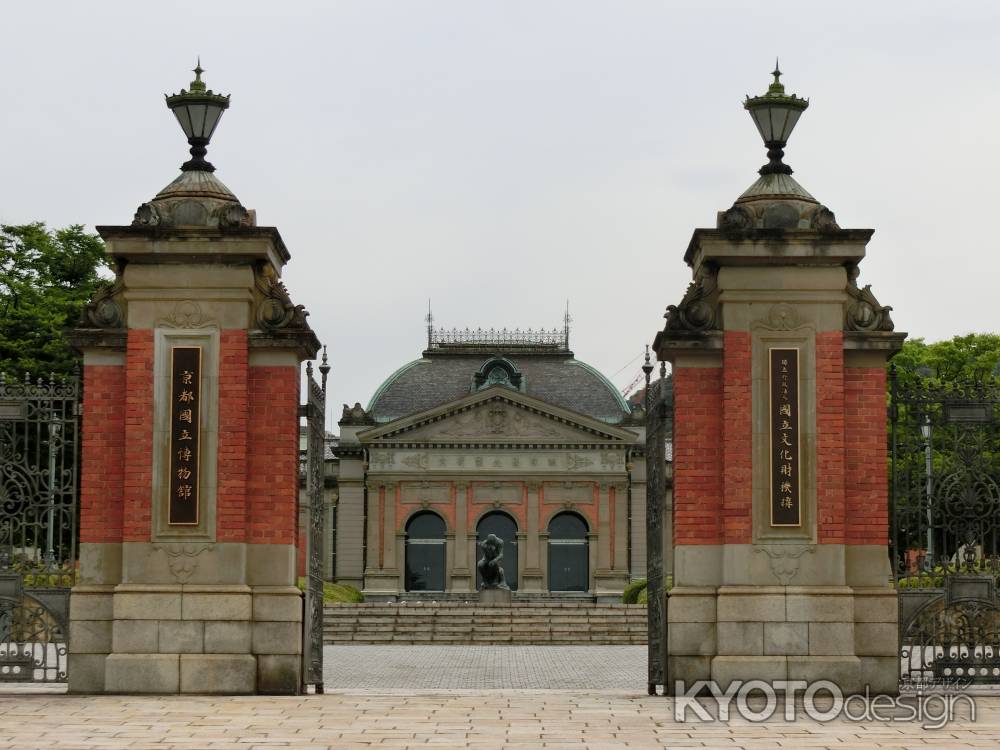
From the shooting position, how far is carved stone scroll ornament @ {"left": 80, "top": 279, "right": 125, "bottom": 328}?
14.5 meters

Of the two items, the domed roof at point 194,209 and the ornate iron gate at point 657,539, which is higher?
the domed roof at point 194,209

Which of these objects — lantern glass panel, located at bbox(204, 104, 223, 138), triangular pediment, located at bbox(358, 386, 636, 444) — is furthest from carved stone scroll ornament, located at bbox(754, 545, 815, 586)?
triangular pediment, located at bbox(358, 386, 636, 444)

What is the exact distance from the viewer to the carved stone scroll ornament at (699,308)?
47.1 ft

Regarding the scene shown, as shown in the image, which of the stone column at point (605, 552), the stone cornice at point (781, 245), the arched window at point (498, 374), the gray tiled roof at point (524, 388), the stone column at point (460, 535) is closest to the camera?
the stone cornice at point (781, 245)

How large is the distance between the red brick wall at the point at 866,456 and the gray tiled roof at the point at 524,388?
51.0 metres

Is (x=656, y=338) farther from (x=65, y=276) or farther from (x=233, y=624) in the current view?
(x=65, y=276)

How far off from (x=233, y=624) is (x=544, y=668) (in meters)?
9.52

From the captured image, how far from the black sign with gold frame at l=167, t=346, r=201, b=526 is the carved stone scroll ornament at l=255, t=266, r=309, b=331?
65 cm

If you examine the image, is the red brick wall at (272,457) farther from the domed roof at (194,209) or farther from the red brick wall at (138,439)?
the domed roof at (194,209)

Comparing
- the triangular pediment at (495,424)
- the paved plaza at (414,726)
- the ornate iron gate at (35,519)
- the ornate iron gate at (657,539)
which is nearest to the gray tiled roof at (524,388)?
the triangular pediment at (495,424)

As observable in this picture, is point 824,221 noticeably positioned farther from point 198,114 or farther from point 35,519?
point 35,519

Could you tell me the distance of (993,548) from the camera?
14602mm

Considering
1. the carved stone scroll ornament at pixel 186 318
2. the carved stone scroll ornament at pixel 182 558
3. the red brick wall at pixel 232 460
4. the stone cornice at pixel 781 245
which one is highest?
the stone cornice at pixel 781 245

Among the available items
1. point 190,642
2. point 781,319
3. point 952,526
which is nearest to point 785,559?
point 952,526
